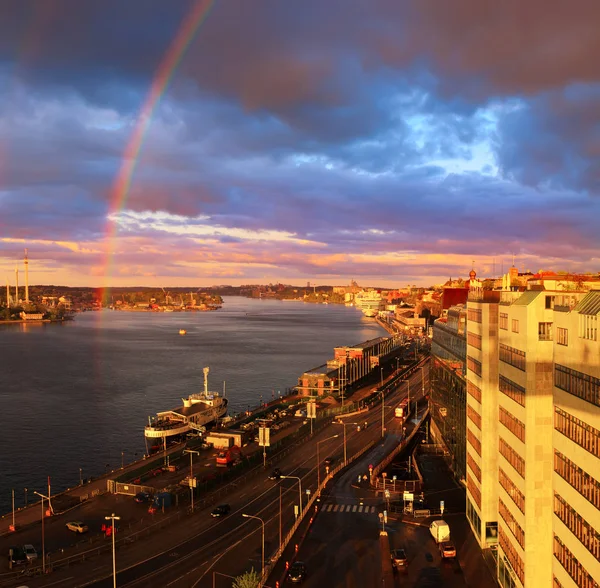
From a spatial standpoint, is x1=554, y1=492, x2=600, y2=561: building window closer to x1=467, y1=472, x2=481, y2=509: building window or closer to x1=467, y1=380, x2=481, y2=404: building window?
x1=467, y1=472, x2=481, y2=509: building window

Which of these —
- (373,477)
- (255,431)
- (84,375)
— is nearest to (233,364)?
(84,375)

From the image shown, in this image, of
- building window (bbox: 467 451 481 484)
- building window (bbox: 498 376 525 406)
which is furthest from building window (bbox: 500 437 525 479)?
building window (bbox: 467 451 481 484)

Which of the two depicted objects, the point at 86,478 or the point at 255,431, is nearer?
the point at 86,478

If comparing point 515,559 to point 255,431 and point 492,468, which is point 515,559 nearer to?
point 492,468

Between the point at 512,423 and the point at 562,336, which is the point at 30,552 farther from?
the point at 562,336

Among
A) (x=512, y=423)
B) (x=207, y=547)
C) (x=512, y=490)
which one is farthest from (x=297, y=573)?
(x=512, y=423)

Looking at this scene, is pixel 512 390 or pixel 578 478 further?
pixel 512 390
